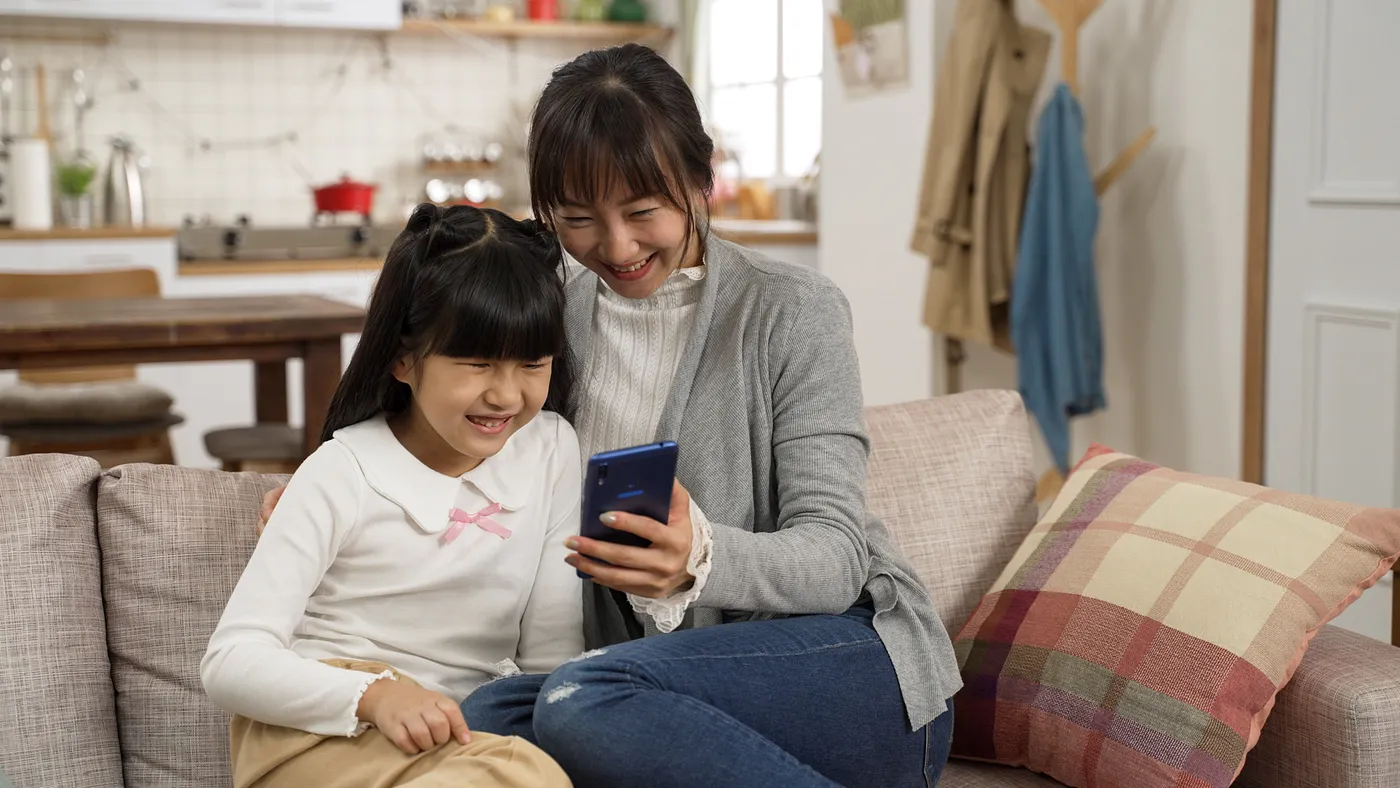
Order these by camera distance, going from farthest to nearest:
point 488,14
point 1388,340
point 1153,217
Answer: point 488,14 → point 1153,217 → point 1388,340

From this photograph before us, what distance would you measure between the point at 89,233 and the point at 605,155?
156 inches

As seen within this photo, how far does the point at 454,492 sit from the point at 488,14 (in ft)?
15.3

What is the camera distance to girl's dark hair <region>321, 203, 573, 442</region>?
142 centimetres

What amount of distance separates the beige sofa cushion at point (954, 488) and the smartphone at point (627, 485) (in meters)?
0.62

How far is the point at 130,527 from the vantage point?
161cm

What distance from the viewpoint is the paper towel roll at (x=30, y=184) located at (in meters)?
4.95

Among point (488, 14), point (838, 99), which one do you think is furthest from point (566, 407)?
point (488, 14)

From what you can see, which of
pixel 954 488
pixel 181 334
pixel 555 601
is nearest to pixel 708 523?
pixel 555 601

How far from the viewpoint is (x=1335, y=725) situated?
1.50m

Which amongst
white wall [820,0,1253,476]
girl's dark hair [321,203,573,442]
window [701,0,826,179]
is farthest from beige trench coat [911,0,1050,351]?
girl's dark hair [321,203,573,442]

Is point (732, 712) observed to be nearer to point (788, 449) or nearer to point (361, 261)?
point (788, 449)

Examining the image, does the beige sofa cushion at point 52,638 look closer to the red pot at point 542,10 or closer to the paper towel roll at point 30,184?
the paper towel roll at point 30,184

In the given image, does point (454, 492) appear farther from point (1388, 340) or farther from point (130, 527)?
point (1388, 340)

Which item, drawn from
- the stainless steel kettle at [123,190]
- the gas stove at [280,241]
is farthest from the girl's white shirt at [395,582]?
the stainless steel kettle at [123,190]
